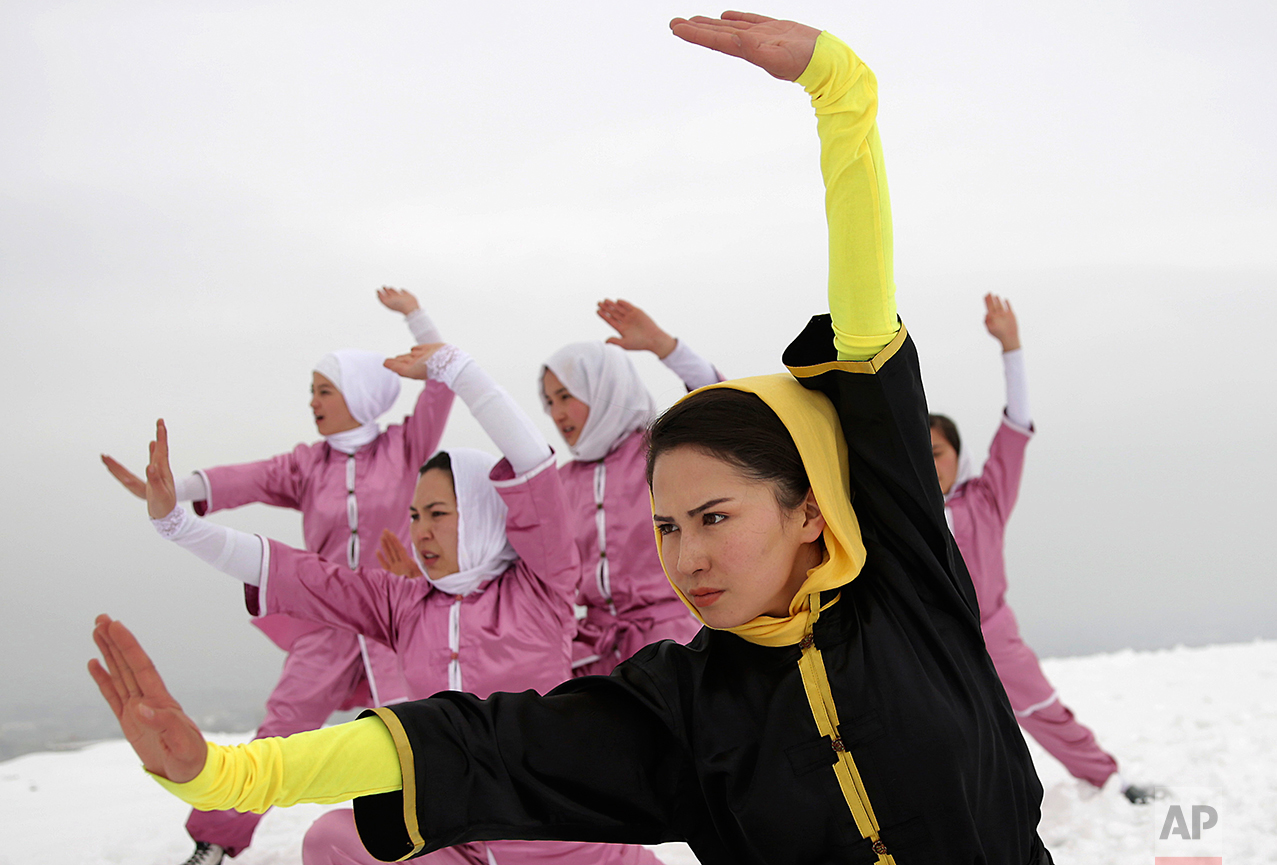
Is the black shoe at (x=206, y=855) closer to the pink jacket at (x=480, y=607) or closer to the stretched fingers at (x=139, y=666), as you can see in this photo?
the pink jacket at (x=480, y=607)

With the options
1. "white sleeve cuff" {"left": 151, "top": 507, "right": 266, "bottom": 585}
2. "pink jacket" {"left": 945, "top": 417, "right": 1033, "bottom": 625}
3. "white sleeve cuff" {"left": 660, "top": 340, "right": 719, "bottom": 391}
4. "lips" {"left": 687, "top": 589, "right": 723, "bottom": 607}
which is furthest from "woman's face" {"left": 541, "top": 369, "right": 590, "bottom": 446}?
"lips" {"left": 687, "top": 589, "right": 723, "bottom": 607}

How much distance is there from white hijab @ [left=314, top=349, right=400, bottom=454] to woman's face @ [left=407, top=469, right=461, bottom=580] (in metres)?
1.09

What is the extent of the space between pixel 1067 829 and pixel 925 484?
8.49 ft

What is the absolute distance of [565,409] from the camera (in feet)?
11.1

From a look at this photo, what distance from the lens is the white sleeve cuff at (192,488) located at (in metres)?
3.53

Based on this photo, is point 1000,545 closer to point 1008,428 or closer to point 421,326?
point 1008,428

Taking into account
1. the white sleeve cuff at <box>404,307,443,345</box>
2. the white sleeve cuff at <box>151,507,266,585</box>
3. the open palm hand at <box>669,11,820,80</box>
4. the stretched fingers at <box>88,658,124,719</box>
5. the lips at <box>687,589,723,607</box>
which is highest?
the open palm hand at <box>669,11,820,80</box>

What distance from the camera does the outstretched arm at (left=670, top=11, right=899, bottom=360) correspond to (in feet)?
4.09

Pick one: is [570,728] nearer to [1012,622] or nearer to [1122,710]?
[1012,622]

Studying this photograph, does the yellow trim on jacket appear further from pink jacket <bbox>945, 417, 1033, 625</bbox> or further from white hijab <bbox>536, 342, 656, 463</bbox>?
pink jacket <bbox>945, 417, 1033, 625</bbox>

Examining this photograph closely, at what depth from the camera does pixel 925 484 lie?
1.35 meters

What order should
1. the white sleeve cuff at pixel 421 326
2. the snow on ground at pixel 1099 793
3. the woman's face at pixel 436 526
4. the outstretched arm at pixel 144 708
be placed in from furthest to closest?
the white sleeve cuff at pixel 421 326 → the snow on ground at pixel 1099 793 → the woman's face at pixel 436 526 → the outstretched arm at pixel 144 708

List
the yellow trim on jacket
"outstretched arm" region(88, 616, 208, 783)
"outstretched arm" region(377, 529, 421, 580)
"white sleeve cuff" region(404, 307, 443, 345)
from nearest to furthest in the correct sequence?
"outstretched arm" region(88, 616, 208, 783), the yellow trim on jacket, "outstretched arm" region(377, 529, 421, 580), "white sleeve cuff" region(404, 307, 443, 345)

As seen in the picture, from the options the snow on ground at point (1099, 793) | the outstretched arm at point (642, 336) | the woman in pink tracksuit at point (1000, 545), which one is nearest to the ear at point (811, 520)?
the outstretched arm at point (642, 336)
